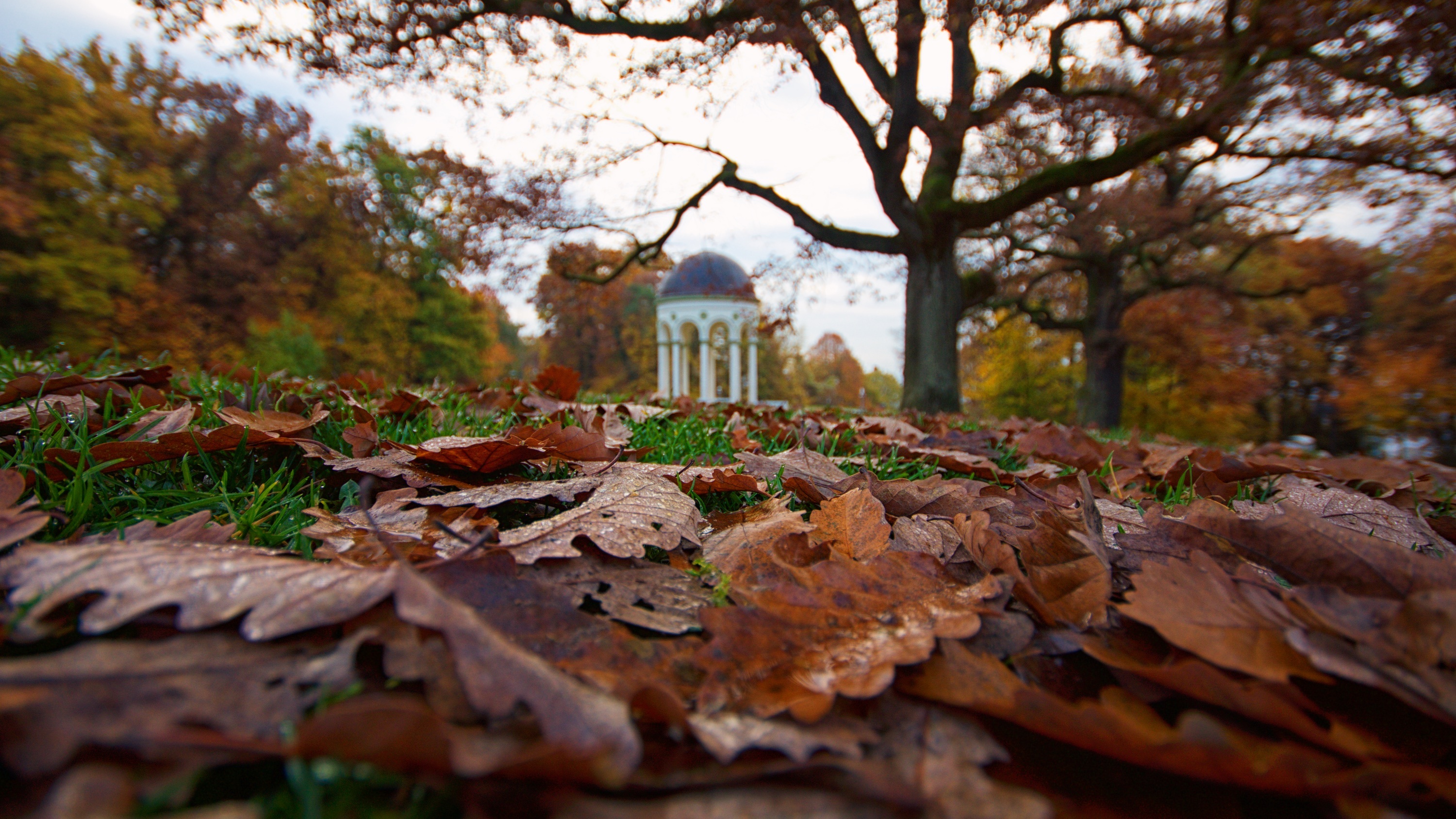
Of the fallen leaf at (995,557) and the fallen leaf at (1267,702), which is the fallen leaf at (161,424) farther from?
the fallen leaf at (1267,702)

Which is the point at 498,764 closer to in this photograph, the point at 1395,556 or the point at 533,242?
the point at 1395,556

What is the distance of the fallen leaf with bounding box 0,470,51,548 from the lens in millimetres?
672

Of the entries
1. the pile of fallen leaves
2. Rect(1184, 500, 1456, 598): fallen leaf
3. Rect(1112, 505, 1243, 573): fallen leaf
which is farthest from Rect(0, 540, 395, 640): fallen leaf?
Rect(1184, 500, 1456, 598): fallen leaf

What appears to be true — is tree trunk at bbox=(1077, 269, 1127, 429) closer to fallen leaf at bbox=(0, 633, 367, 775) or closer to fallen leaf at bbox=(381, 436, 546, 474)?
fallen leaf at bbox=(381, 436, 546, 474)

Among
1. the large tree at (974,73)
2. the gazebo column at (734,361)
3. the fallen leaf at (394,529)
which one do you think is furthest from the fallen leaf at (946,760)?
the gazebo column at (734,361)

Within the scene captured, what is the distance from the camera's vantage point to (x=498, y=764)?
0.42 metres

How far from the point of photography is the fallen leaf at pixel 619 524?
81 cm

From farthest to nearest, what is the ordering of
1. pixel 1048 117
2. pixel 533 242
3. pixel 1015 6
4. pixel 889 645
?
1. pixel 533 242
2. pixel 1048 117
3. pixel 1015 6
4. pixel 889 645

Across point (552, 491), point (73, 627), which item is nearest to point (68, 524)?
point (73, 627)

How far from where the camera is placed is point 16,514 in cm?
74

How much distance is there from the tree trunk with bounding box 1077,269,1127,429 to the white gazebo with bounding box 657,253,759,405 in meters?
11.7

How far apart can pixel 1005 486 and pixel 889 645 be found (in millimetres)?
1040

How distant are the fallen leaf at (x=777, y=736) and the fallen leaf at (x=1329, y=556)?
2.08 feet

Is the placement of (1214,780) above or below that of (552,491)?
below
